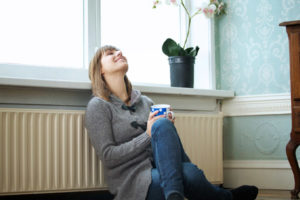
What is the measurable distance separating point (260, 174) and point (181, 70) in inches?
33.7

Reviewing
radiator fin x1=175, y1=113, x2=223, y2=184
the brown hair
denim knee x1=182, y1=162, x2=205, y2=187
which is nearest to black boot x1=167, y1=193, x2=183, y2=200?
denim knee x1=182, y1=162, x2=205, y2=187

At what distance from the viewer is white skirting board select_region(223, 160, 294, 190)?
2.81m

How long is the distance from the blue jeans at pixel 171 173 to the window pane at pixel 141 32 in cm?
99

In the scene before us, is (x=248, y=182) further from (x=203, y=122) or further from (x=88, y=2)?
(x=88, y=2)

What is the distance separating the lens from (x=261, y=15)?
296 centimetres

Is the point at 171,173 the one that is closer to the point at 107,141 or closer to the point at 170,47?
the point at 107,141

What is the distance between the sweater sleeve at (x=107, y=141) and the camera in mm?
2021

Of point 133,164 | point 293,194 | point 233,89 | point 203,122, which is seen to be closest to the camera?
point 133,164

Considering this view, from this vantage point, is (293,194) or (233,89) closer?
(293,194)

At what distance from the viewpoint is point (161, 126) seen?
1.92 metres

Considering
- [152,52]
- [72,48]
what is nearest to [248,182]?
[152,52]

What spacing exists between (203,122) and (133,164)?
0.91m

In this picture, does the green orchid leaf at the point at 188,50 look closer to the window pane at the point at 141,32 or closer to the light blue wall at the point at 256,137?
the window pane at the point at 141,32

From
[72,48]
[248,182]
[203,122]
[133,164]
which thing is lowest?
[248,182]
